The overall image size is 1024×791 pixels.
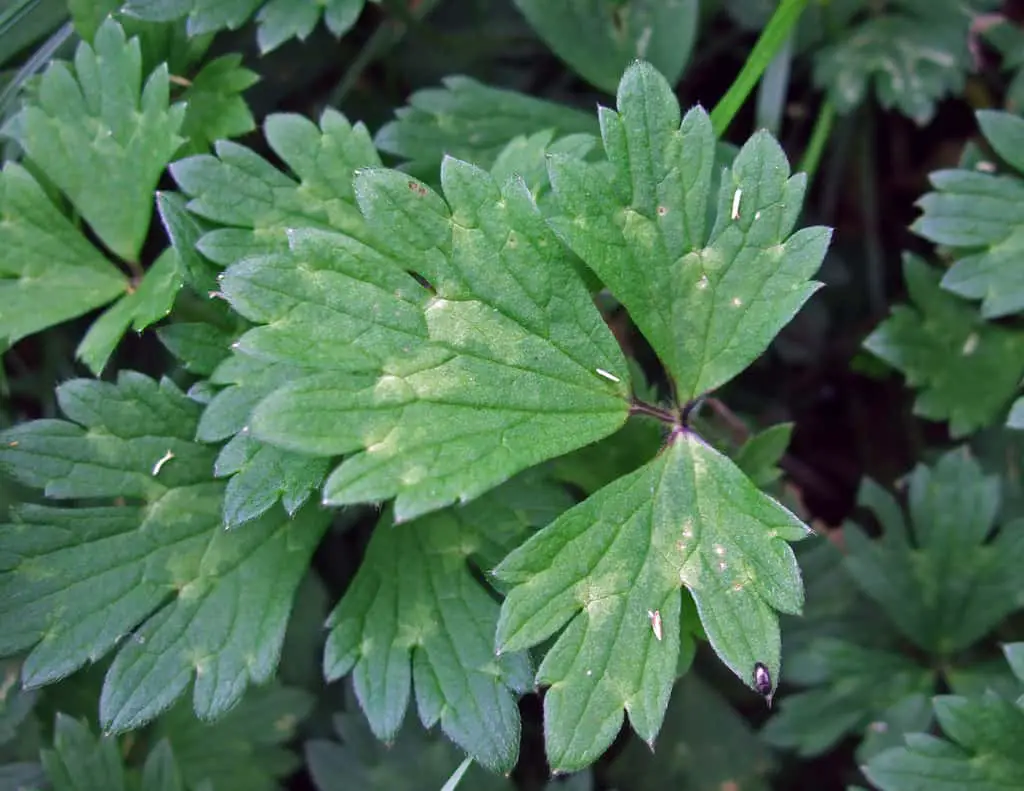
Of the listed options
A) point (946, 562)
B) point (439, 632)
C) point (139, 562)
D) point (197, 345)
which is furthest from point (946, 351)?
point (139, 562)

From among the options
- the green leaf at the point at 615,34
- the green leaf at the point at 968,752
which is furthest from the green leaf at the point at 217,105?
the green leaf at the point at 968,752

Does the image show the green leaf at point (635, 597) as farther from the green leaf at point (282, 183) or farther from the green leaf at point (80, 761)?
the green leaf at point (80, 761)

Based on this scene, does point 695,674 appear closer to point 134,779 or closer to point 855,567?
point 855,567

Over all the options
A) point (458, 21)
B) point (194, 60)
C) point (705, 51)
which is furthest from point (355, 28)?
point (705, 51)

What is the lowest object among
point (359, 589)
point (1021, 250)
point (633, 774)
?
point (633, 774)

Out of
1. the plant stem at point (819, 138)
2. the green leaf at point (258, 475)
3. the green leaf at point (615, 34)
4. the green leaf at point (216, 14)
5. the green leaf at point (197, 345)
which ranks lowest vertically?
the green leaf at point (258, 475)
